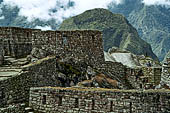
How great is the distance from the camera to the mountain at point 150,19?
520ft

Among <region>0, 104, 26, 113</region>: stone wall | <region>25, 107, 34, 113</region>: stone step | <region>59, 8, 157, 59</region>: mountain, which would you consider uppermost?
<region>59, 8, 157, 59</region>: mountain

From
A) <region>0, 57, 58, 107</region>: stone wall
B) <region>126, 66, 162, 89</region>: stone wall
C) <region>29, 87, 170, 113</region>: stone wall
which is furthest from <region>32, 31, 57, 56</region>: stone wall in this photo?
<region>29, 87, 170, 113</region>: stone wall

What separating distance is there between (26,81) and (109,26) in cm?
14622

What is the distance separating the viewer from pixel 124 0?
6339 inches

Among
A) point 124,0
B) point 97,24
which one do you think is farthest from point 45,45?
point 124,0

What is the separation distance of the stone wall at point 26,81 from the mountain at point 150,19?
5548 inches

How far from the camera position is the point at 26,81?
15141mm

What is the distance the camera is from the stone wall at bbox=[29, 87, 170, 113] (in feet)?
36.0

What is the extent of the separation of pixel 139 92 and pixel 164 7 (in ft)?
573

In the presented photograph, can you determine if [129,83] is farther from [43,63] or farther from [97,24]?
[97,24]

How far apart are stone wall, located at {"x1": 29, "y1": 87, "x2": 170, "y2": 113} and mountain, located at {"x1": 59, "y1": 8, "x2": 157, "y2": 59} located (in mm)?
132020

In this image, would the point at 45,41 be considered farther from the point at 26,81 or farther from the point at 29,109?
the point at 29,109

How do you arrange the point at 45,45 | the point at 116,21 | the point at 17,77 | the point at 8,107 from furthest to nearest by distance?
the point at 116,21
the point at 45,45
the point at 17,77
the point at 8,107

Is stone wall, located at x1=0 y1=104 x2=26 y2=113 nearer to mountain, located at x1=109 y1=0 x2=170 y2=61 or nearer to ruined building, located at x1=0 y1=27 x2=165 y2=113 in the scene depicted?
ruined building, located at x1=0 y1=27 x2=165 y2=113
